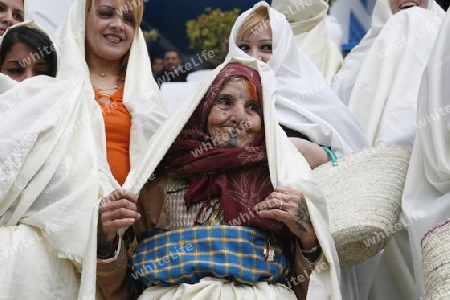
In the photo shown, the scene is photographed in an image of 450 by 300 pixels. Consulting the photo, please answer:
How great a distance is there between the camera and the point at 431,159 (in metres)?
2.89

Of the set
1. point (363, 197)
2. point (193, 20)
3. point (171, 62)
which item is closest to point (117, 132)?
point (363, 197)

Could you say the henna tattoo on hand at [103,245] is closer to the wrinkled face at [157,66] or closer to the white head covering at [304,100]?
the white head covering at [304,100]

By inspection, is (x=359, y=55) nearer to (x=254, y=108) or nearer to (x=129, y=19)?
(x=129, y=19)

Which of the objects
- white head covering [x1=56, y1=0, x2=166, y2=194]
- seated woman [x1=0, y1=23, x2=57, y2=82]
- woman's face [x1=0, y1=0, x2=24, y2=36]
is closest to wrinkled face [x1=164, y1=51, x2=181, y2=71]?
woman's face [x1=0, y1=0, x2=24, y2=36]

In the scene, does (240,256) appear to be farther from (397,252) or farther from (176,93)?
(176,93)

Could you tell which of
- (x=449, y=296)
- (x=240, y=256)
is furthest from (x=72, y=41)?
(x=449, y=296)

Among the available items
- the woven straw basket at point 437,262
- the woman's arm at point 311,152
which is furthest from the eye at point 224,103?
the woven straw basket at point 437,262

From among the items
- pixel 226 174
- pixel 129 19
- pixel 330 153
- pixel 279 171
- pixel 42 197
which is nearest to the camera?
pixel 279 171

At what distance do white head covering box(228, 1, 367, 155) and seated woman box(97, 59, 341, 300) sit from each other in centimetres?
80

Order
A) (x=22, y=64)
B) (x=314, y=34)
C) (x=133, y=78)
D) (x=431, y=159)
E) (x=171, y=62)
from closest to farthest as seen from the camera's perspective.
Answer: (x=431, y=159) → (x=22, y=64) → (x=133, y=78) → (x=314, y=34) → (x=171, y=62)

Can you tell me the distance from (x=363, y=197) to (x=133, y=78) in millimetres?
1349

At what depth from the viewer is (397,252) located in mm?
3311

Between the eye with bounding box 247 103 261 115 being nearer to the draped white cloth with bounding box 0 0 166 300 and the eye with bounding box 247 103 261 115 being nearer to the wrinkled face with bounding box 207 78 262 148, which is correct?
the wrinkled face with bounding box 207 78 262 148

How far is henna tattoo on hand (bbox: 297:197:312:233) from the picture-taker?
95.3 inches
